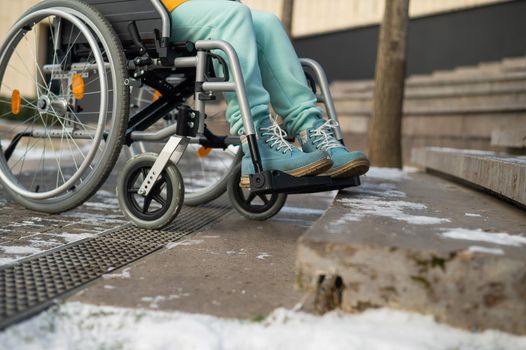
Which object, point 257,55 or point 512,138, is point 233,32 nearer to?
point 257,55

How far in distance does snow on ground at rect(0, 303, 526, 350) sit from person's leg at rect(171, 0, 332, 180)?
1.97 feet

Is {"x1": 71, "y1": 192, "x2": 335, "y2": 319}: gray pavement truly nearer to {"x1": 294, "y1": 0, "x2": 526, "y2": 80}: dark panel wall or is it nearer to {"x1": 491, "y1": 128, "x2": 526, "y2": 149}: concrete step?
{"x1": 491, "y1": 128, "x2": 526, "y2": 149}: concrete step

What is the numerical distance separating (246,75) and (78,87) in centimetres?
68

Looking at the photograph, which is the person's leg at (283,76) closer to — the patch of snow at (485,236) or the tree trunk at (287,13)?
the patch of snow at (485,236)

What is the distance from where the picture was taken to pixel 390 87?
13.9 feet

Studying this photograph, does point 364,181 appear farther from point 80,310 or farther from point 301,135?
point 80,310

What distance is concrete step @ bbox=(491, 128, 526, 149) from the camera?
2.61 metres

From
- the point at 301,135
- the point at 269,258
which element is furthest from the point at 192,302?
the point at 301,135

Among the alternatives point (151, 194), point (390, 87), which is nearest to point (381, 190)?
point (151, 194)

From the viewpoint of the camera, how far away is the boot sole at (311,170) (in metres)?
1.60

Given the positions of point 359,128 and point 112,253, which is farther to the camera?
point 359,128

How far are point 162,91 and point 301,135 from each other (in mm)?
562

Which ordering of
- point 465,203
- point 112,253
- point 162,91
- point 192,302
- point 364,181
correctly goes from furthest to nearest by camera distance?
point 364,181
point 162,91
point 465,203
point 112,253
point 192,302

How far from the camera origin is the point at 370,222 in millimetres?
1328
